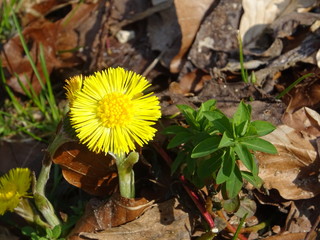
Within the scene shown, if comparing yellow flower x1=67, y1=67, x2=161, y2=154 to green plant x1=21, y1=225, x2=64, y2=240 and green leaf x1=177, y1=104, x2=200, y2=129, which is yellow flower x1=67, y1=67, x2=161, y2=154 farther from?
green plant x1=21, y1=225, x2=64, y2=240

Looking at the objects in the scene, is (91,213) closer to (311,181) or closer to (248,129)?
(248,129)

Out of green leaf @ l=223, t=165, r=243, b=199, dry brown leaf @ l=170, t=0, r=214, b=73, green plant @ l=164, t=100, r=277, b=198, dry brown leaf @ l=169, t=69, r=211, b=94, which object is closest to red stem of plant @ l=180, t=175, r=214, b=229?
green plant @ l=164, t=100, r=277, b=198

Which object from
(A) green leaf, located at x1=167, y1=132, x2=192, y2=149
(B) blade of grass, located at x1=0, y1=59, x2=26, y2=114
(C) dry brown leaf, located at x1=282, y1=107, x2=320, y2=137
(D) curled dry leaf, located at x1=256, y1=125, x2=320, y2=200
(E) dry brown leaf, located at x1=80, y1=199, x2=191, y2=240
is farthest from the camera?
(B) blade of grass, located at x1=0, y1=59, x2=26, y2=114

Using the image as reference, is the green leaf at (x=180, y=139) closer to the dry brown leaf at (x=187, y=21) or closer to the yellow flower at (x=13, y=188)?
the yellow flower at (x=13, y=188)

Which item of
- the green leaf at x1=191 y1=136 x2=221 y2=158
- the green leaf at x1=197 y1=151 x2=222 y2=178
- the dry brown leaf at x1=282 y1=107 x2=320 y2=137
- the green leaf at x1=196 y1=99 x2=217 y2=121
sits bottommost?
the dry brown leaf at x1=282 y1=107 x2=320 y2=137

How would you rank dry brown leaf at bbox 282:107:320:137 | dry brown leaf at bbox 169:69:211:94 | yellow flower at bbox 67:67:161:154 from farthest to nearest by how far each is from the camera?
1. dry brown leaf at bbox 169:69:211:94
2. dry brown leaf at bbox 282:107:320:137
3. yellow flower at bbox 67:67:161:154

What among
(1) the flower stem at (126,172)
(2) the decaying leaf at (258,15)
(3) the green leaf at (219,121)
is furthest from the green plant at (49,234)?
(2) the decaying leaf at (258,15)

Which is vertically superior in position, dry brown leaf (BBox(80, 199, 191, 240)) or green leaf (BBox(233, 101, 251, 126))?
green leaf (BBox(233, 101, 251, 126))
